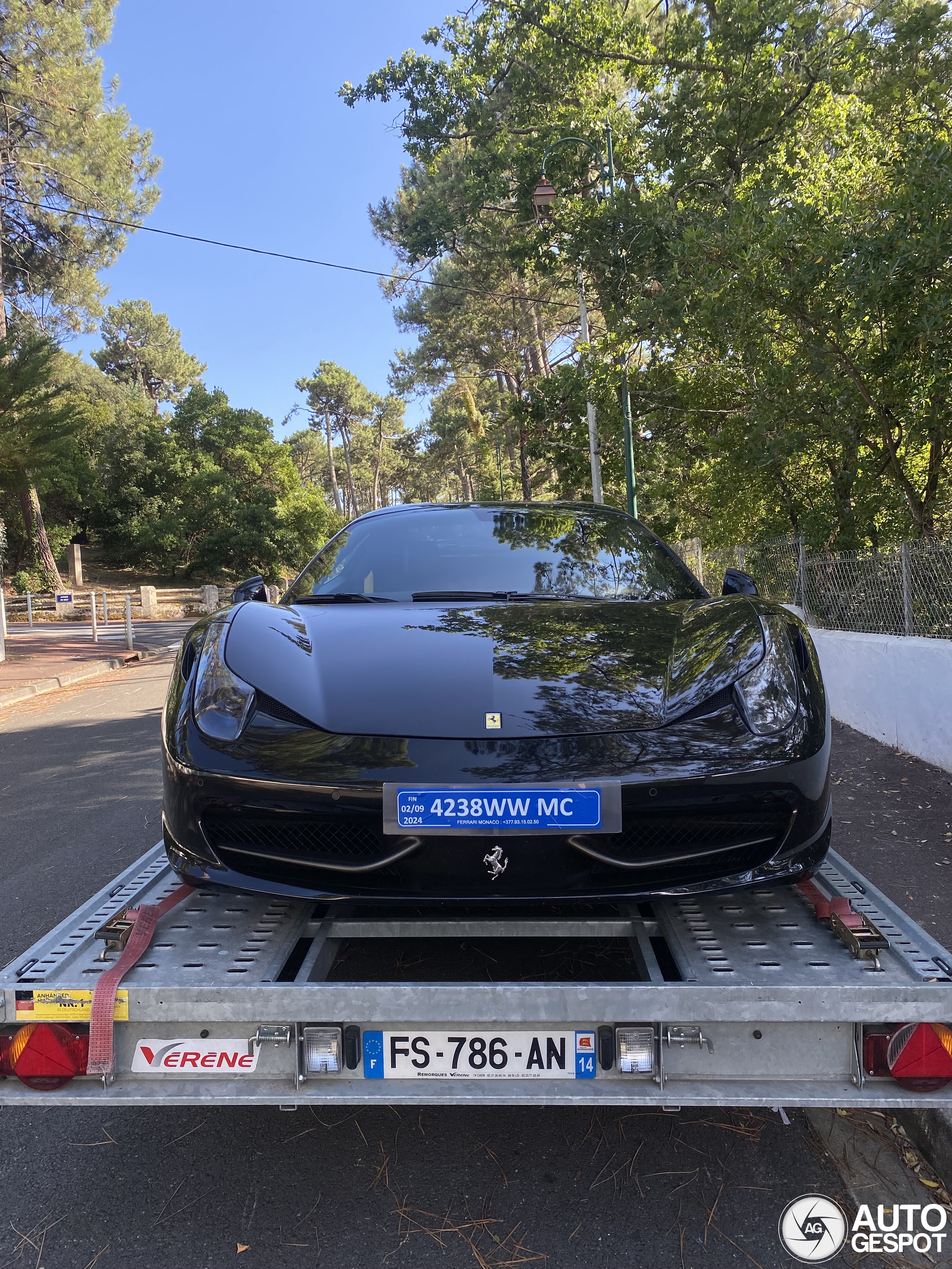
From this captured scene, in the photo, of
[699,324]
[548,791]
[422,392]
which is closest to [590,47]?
[699,324]

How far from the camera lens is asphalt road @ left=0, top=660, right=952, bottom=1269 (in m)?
1.74

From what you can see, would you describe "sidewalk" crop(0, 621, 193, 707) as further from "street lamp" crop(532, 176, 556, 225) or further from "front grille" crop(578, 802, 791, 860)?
"street lamp" crop(532, 176, 556, 225)

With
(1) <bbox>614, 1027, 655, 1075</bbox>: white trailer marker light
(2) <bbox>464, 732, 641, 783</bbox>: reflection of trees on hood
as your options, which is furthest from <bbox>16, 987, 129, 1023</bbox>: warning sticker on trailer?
(1) <bbox>614, 1027, 655, 1075</bbox>: white trailer marker light

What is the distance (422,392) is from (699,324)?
1324 inches

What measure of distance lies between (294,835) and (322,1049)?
0.45m

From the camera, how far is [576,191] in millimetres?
17406

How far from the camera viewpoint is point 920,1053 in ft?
5.29

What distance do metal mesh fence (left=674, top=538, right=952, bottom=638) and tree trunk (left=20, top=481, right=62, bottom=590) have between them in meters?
31.2

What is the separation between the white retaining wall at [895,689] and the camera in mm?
5504

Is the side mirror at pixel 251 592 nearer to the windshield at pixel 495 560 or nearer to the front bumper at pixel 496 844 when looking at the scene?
the windshield at pixel 495 560

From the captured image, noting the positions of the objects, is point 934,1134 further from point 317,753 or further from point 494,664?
point 317,753

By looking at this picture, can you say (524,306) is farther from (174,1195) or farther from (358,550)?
(174,1195)

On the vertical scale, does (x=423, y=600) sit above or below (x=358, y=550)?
below

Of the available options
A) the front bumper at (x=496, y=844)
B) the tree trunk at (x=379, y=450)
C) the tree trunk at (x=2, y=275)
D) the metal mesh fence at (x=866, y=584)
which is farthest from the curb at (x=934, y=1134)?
the tree trunk at (x=379, y=450)
